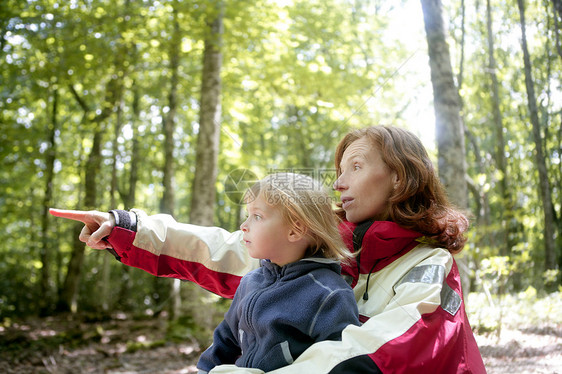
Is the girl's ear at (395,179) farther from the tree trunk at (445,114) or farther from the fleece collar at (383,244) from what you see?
the tree trunk at (445,114)

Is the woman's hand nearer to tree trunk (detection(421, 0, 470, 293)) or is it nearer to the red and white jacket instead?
the red and white jacket

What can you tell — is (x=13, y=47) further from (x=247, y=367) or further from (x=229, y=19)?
(x=247, y=367)

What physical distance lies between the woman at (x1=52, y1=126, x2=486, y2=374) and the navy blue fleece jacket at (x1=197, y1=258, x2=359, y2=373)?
0.08 meters

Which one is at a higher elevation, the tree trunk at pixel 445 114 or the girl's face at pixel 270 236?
the tree trunk at pixel 445 114

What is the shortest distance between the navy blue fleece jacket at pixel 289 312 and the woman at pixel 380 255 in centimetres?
8

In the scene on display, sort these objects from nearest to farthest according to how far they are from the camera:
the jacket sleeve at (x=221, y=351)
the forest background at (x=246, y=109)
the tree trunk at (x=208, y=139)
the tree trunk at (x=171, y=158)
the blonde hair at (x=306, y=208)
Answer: the blonde hair at (x=306, y=208), the jacket sleeve at (x=221, y=351), the forest background at (x=246, y=109), the tree trunk at (x=208, y=139), the tree trunk at (x=171, y=158)

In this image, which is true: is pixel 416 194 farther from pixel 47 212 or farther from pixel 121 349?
pixel 47 212

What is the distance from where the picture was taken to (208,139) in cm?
636

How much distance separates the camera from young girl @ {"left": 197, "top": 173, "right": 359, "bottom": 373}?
1.36m

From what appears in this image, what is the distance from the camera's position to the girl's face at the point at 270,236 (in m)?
1.51

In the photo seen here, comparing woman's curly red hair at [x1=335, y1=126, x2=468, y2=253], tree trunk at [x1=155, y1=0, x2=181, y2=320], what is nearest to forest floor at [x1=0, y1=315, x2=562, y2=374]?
tree trunk at [x1=155, y1=0, x2=181, y2=320]

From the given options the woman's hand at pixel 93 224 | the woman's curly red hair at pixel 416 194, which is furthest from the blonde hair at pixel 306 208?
the woman's hand at pixel 93 224

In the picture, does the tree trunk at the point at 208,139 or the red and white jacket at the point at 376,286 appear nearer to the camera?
the red and white jacket at the point at 376,286

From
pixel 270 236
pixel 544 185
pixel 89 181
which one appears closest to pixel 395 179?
pixel 270 236
